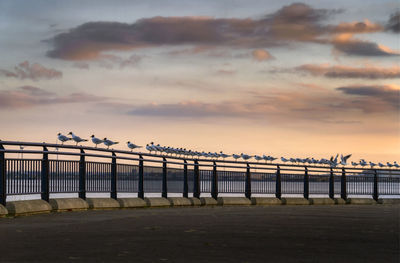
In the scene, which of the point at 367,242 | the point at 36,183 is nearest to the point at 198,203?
the point at 36,183

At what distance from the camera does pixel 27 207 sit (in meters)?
16.1

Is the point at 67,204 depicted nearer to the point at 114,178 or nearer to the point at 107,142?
the point at 114,178

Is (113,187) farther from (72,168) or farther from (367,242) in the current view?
(367,242)

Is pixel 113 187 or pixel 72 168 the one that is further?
pixel 113 187

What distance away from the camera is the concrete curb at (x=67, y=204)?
57.3 ft

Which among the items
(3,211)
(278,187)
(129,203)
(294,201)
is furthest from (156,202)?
(278,187)

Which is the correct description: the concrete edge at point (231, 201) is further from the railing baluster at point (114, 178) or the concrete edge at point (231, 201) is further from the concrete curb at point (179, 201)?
the railing baluster at point (114, 178)

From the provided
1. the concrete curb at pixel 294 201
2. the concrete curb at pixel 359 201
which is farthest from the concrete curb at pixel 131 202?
the concrete curb at pixel 359 201

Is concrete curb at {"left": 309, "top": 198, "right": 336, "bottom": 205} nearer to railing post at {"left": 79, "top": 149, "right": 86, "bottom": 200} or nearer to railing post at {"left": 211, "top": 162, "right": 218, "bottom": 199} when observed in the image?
railing post at {"left": 211, "top": 162, "right": 218, "bottom": 199}

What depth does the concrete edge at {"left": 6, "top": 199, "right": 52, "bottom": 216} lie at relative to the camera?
15.6 m

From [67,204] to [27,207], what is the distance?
74.8 inches

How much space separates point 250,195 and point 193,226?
1496 cm

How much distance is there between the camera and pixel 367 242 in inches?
440

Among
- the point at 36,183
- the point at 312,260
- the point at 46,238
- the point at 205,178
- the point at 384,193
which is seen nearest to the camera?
the point at 312,260
